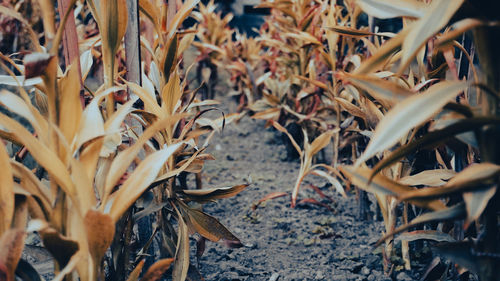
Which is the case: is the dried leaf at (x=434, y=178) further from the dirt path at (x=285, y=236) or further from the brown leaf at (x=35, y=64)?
the brown leaf at (x=35, y=64)

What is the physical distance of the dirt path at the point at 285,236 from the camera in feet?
4.47

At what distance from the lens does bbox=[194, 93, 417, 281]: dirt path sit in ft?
4.47

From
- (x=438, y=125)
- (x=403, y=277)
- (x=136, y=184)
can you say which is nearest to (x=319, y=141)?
(x=403, y=277)

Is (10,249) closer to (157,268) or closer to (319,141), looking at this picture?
(157,268)

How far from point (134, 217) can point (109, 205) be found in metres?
0.21

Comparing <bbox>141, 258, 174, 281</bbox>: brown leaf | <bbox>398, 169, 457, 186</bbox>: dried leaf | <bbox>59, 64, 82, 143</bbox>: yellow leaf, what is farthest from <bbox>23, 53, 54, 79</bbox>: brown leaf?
<bbox>398, 169, 457, 186</bbox>: dried leaf

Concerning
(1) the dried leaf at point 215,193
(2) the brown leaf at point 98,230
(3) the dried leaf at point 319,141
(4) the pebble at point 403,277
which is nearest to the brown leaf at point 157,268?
(2) the brown leaf at point 98,230

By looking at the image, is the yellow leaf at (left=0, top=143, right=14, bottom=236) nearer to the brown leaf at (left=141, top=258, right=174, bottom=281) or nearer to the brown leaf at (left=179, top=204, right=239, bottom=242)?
the brown leaf at (left=141, top=258, right=174, bottom=281)

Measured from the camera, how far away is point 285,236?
164cm

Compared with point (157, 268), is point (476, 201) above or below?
above

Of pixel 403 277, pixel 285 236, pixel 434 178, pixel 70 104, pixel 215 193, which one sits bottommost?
pixel 285 236

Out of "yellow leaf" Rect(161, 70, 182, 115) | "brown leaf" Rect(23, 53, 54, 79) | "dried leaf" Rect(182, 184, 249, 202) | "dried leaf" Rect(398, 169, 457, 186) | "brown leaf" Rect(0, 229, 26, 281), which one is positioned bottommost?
"dried leaf" Rect(182, 184, 249, 202)

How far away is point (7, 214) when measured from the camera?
0.67 metres

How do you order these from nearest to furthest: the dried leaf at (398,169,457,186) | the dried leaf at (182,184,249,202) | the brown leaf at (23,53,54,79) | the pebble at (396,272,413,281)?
the brown leaf at (23,53,54,79)
the dried leaf at (398,169,457,186)
the dried leaf at (182,184,249,202)
the pebble at (396,272,413,281)
